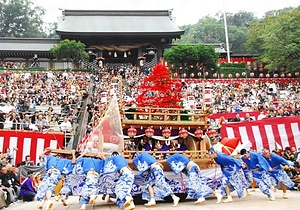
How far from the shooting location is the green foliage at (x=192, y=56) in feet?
100

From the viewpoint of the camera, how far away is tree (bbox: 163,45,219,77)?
30.6 m

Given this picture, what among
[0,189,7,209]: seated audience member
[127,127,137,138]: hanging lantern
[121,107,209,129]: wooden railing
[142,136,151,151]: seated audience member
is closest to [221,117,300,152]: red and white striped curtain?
[121,107,209,129]: wooden railing

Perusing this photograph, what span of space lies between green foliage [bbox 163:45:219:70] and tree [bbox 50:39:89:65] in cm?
635

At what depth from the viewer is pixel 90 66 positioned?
35750mm

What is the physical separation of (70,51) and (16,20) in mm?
33921

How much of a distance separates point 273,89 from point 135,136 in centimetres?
2053

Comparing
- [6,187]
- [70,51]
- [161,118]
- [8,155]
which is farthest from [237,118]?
[70,51]

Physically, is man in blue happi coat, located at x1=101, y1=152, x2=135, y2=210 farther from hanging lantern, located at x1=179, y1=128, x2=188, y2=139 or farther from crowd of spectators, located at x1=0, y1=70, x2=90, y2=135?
crowd of spectators, located at x1=0, y1=70, x2=90, y2=135

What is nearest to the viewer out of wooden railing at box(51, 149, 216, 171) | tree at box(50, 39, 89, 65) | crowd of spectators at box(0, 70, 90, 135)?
wooden railing at box(51, 149, 216, 171)

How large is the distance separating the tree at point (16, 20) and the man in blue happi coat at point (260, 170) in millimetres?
54637

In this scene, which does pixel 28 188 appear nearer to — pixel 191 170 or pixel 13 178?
pixel 13 178

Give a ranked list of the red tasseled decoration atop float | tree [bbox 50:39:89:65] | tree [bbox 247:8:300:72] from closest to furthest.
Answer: the red tasseled decoration atop float < tree [bbox 50:39:89:65] < tree [bbox 247:8:300:72]

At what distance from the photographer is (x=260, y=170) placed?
899 cm

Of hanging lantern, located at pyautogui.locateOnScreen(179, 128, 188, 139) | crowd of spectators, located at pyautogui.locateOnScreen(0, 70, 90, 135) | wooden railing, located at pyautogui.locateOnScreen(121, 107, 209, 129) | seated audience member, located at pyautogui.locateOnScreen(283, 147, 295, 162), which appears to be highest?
crowd of spectators, located at pyautogui.locateOnScreen(0, 70, 90, 135)
